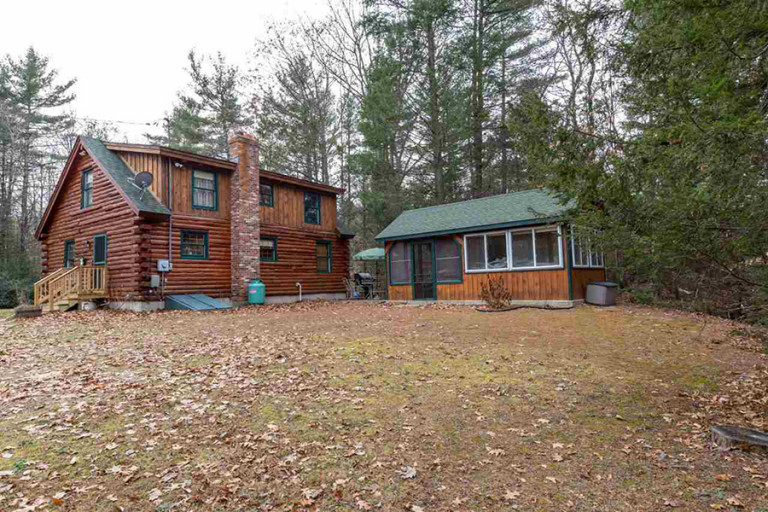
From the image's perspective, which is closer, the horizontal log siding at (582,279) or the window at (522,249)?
the horizontal log siding at (582,279)

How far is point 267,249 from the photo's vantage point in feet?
54.9

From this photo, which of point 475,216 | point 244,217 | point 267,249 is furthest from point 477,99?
point 244,217

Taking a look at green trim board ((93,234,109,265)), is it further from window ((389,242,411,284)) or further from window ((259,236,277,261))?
window ((389,242,411,284))

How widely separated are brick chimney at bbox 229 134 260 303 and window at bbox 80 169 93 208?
16.7ft

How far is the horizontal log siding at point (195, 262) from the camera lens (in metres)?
13.6

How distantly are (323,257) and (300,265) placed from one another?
4.96ft

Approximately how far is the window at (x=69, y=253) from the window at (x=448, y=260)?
13997 mm

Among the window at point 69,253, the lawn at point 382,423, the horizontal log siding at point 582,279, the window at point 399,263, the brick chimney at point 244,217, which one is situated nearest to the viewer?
the lawn at point 382,423

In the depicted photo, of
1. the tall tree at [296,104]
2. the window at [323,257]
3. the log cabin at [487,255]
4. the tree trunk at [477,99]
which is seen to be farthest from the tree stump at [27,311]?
the tree trunk at [477,99]

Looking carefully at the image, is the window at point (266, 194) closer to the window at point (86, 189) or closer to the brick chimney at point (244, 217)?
the brick chimney at point (244, 217)

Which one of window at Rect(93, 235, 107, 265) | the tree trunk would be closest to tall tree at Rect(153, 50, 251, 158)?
window at Rect(93, 235, 107, 265)

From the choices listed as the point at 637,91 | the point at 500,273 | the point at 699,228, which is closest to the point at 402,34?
the point at 500,273

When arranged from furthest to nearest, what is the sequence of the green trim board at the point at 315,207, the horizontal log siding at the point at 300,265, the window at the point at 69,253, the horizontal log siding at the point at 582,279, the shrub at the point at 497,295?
the green trim board at the point at 315,207, the horizontal log siding at the point at 300,265, the window at the point at 69,253, the horizontal log siding at the point at 582,279, the shrub at the point at 497,295

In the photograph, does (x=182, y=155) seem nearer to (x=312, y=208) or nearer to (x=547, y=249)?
(x=312, y=208)
